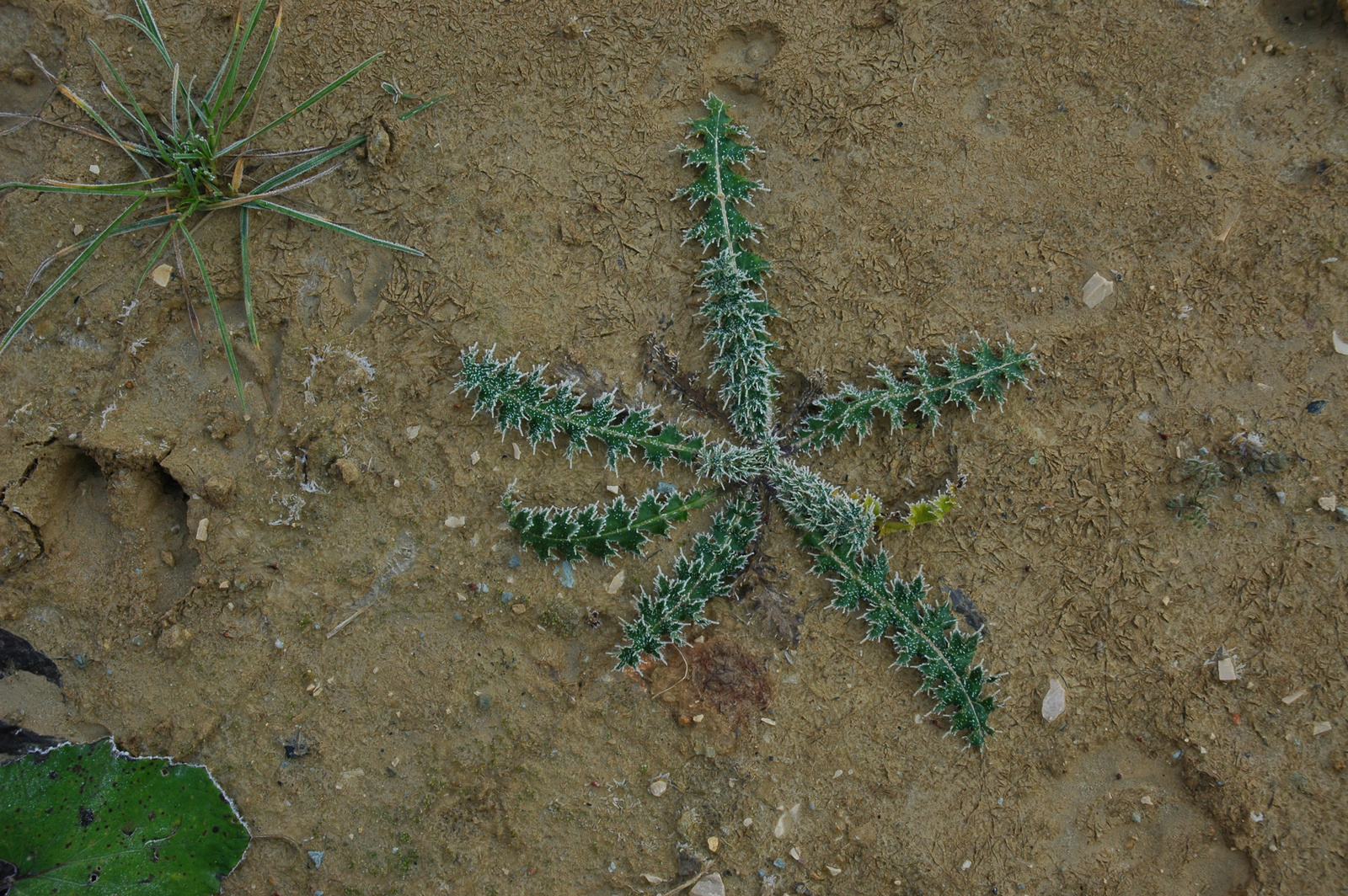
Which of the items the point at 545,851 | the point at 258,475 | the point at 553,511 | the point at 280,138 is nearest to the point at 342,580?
the point at 258,475

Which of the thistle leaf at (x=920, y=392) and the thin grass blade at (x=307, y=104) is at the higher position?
the thin grass blade at (x=307, y=104)

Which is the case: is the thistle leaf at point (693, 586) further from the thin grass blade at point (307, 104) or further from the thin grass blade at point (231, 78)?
the thin grass blade at point (231, 78)

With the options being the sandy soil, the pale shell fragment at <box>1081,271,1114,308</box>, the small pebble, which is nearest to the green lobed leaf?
the sandy soil

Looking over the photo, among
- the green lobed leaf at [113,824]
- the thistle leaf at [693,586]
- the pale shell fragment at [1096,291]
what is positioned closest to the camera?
the green lobed leaf at [113,824]

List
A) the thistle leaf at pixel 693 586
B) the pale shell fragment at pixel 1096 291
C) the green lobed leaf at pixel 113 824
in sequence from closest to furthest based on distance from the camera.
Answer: the green lobed leaf at pixel 113 824 → the thistle leaf at pixel 693 586 → the pale shell fragment at pixel 1096 291

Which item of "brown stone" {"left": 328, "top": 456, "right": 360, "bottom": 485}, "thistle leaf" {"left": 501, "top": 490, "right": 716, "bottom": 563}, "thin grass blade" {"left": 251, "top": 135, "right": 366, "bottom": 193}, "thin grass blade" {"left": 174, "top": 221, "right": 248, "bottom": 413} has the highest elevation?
"thin grass blade" {"left": 251, "top": 135, "right": 366, "bottom": 193}

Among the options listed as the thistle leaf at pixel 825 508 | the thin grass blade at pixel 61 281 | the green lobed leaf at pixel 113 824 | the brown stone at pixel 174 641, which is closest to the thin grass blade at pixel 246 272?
the thin grass blade at pixel 61 281

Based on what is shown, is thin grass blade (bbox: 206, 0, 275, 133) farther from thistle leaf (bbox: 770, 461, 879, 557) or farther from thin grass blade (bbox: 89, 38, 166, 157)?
thistle leaf (bbox: 770, 461, 879, 557)

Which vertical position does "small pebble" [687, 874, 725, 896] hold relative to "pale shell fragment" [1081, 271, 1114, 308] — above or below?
below
